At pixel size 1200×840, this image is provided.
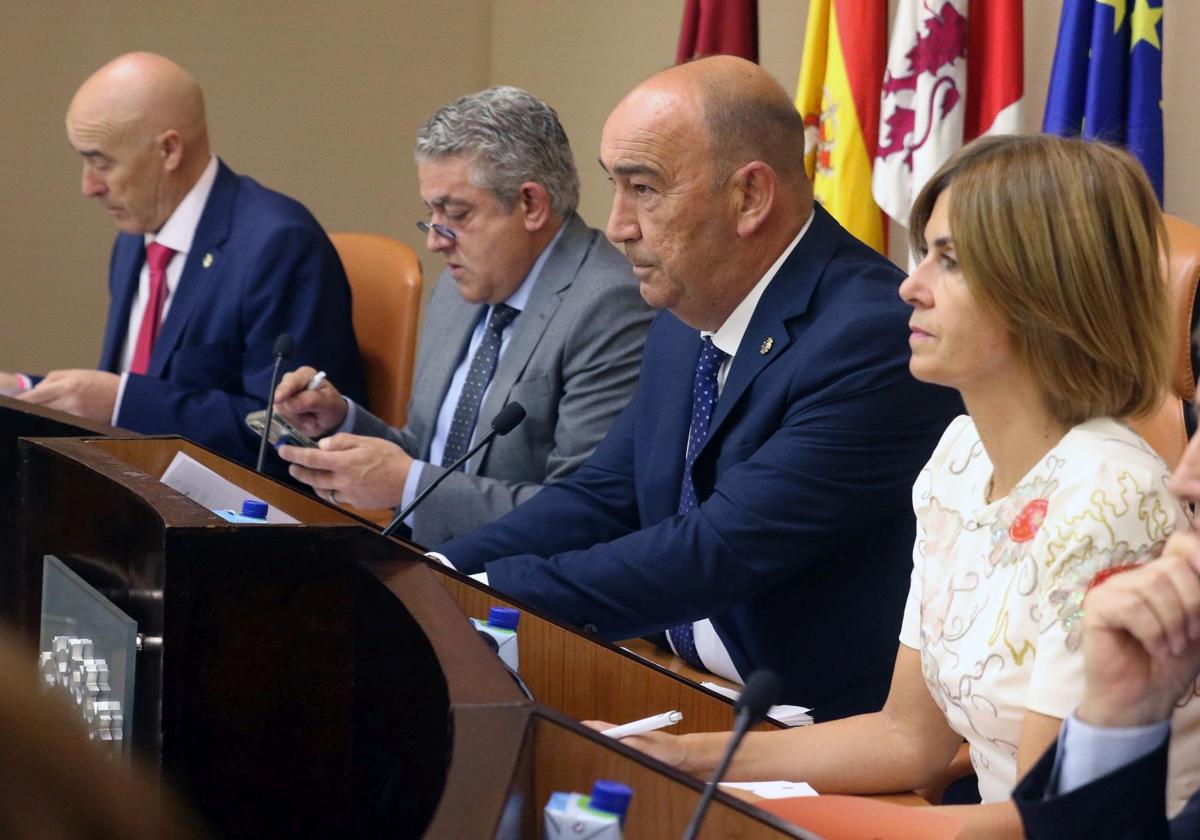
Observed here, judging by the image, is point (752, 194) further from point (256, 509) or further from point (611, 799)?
point (611, 799)

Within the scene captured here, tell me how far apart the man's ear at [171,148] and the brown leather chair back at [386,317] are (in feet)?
1.71

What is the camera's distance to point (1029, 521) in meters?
1.64

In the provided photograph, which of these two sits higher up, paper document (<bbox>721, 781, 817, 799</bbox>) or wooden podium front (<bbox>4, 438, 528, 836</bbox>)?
wooden podium front (<bbox>4, 438, 528, 836</bbox>)

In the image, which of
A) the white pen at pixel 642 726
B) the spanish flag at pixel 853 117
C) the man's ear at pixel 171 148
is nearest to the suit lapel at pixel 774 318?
the white pen at pixel 642 726

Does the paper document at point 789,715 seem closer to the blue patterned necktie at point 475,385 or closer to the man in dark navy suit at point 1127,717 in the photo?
the man in dark navy suit at point 1127,717

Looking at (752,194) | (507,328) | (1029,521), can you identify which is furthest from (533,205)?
(1029,521)

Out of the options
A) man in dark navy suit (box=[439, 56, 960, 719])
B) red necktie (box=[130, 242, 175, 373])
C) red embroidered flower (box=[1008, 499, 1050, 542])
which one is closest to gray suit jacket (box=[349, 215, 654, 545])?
man in dark navy suit (box=[439, 56, 960, 719])

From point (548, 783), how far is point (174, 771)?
55 cm

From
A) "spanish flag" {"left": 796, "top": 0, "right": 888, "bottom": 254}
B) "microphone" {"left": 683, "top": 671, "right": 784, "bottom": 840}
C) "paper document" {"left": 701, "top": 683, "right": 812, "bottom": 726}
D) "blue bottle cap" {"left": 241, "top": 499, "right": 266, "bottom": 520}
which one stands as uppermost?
"spanish flag" {"left": 796, "top": 0, "right": 888, "bottom": 254}

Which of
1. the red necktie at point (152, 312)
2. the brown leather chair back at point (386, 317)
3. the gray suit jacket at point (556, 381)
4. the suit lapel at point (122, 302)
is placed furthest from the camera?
the suit lapel at point (122, 302)

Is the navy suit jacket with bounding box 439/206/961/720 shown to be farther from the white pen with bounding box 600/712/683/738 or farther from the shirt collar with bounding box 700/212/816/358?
the white pen with bounding box 600/712/683/738

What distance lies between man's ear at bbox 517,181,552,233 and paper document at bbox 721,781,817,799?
5.93 feet

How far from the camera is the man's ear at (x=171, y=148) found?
13.3 ft

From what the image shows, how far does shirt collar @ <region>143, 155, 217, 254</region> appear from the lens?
4043mm
